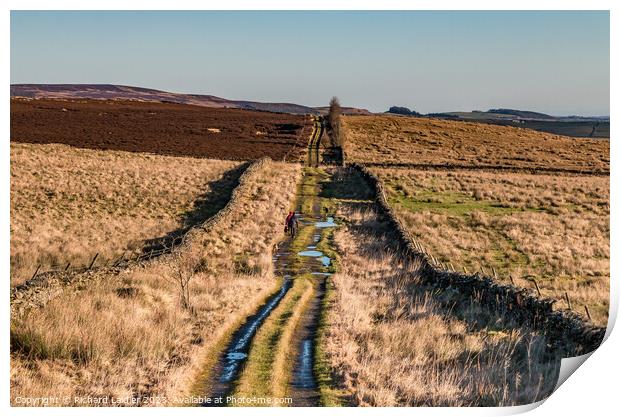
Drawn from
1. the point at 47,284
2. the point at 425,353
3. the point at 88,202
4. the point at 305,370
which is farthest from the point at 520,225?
the point at 47,284

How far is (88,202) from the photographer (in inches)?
1462

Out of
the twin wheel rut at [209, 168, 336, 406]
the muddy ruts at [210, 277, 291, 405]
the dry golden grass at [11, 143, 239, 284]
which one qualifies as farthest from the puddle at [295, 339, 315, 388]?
the dry golden grass at [11, 143, 239, 284]

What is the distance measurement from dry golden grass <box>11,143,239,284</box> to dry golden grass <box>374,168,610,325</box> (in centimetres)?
1415

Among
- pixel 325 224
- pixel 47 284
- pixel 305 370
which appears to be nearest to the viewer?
pixel 305 370

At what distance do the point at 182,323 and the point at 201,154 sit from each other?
60002mm

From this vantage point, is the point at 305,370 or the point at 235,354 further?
the point at 235,354

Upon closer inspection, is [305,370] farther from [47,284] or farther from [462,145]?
[462,145]

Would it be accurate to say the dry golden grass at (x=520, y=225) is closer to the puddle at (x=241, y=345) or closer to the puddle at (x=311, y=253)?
the puddle at (x=311, y=253)

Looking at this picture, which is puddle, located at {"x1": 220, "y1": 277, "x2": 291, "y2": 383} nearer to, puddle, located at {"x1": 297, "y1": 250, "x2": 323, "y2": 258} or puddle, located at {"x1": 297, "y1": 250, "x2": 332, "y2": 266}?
puddle, located at {"x1": 297, "y1": 250, "x2": 332, "y2": 266}

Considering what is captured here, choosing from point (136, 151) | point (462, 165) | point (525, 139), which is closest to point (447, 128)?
point (525, 139)

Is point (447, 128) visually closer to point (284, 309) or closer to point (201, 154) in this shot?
point (201, 154)

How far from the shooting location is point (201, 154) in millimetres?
73062

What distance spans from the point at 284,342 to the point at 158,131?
78.3m

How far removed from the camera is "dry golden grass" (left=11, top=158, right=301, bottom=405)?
10.6 meters
